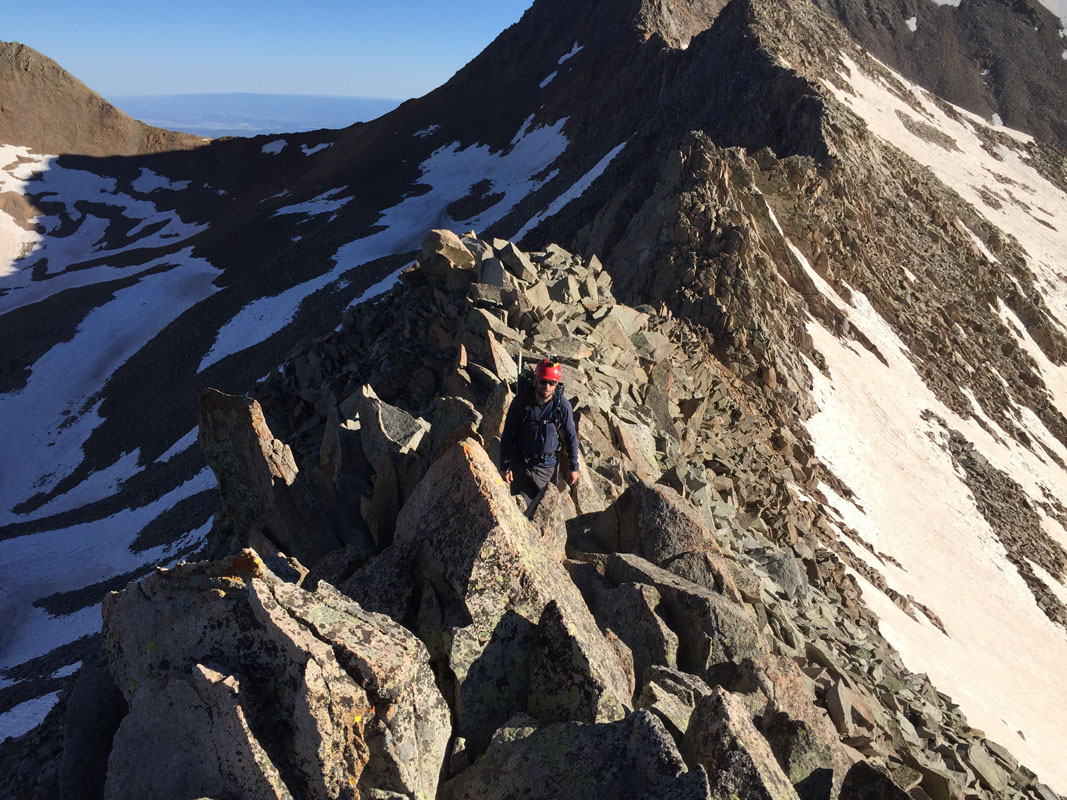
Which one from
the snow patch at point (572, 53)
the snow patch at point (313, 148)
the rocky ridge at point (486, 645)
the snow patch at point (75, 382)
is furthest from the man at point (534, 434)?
the snow patch at point (313, 148)

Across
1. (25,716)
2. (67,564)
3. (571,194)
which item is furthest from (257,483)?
(571,194)

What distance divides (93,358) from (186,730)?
57.0 metres

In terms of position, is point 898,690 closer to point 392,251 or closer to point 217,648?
point 217,648

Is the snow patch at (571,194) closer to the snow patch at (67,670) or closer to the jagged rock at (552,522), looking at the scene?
the snow patch at (67,670)

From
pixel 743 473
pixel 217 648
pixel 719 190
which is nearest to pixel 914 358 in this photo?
pixel 719 190

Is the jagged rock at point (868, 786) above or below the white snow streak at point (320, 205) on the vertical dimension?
above

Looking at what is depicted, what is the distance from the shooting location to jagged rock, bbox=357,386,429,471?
1136cm

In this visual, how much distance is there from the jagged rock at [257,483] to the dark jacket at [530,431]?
121 inches

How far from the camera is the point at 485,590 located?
23.3ft

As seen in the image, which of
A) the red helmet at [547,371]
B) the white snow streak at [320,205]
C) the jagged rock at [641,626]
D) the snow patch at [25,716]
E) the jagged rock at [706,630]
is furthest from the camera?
the white snow streak at [320,205]

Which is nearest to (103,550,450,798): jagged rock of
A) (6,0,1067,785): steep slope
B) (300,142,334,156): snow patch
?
(6,0,1067,785): steep slope

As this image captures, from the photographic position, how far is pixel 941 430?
1225 inches

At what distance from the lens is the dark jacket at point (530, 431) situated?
9.98 metres

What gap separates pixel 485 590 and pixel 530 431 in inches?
129
